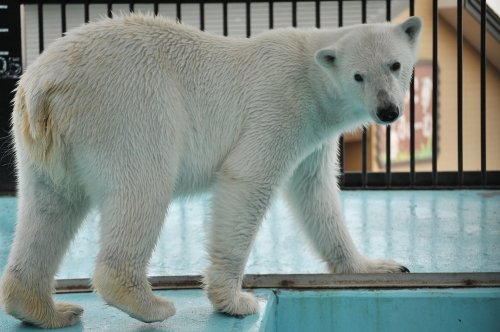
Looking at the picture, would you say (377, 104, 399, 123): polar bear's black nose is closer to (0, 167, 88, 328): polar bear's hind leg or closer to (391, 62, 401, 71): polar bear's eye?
(391, 62, 401, 71): polar bear's eye

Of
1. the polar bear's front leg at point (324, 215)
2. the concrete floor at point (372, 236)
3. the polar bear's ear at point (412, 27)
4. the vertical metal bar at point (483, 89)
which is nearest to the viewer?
the polar bear's ear at point (412, 27)

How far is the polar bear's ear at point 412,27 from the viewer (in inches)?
114

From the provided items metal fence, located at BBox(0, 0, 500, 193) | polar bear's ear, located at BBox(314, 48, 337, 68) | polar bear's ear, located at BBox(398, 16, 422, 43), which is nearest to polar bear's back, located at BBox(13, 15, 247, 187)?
polar bear's ear, located at BBox(314, 48, 337, 68)

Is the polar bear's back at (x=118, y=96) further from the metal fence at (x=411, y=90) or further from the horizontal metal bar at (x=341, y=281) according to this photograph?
the metal fence at (x=411, y=90)

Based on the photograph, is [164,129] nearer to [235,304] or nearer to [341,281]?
[235,304]

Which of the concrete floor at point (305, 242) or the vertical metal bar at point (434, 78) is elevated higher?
the vertical metal bar at point (434, 78)

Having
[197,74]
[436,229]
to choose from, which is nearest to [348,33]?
[197,74]

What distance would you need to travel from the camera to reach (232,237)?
2.79 metres

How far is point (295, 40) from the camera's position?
3.06 meters

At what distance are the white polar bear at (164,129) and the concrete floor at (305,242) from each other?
163mm

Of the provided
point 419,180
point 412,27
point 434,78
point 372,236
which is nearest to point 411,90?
point 434,78

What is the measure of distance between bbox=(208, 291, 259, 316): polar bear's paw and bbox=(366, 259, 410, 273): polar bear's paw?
64cm

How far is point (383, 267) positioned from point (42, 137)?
4.79 ft

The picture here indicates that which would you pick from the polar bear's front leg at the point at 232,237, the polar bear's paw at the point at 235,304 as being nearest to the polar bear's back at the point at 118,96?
the polar bear's front leg at the point at 232,237
